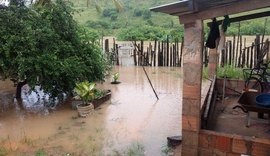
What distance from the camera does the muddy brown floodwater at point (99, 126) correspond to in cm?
640

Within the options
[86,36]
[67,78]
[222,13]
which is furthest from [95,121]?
[222,13]

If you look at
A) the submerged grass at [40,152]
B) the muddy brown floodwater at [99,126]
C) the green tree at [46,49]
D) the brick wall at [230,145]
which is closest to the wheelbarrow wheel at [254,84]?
the muddy brown floodwater at [99,126]

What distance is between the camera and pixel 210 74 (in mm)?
8867

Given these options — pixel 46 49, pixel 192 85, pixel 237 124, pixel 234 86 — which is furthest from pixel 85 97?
pixel 192 85

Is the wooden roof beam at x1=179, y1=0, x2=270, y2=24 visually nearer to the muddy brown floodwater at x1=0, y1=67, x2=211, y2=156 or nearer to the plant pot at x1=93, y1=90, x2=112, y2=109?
the muddy brown floodwater at x1=0, y1=67, x2=211, y2=156

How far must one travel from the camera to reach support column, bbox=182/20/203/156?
4.29 meters

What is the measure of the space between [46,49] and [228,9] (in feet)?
19.9

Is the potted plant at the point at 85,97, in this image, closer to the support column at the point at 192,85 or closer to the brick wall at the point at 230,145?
the support column at the point at 192,85

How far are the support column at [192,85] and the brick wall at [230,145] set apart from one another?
12 centimetres

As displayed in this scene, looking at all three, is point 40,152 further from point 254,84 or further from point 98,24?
point 98,24

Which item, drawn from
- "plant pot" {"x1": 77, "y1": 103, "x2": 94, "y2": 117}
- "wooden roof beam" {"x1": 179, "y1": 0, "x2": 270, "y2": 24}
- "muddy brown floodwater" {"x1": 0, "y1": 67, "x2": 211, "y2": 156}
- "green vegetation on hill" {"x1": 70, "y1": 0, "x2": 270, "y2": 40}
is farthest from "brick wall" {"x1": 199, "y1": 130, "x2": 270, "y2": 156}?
"green vegetation on hill" {"x1": 70, "y1": 0, "x2": 270, "y2": 40}

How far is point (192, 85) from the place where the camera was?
448 centimetres

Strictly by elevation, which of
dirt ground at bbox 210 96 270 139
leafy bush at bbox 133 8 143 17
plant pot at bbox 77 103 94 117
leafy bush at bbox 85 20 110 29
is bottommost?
plant pot at bbox 77 103 94 117

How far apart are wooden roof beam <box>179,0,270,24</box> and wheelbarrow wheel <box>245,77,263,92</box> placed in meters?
3.81
